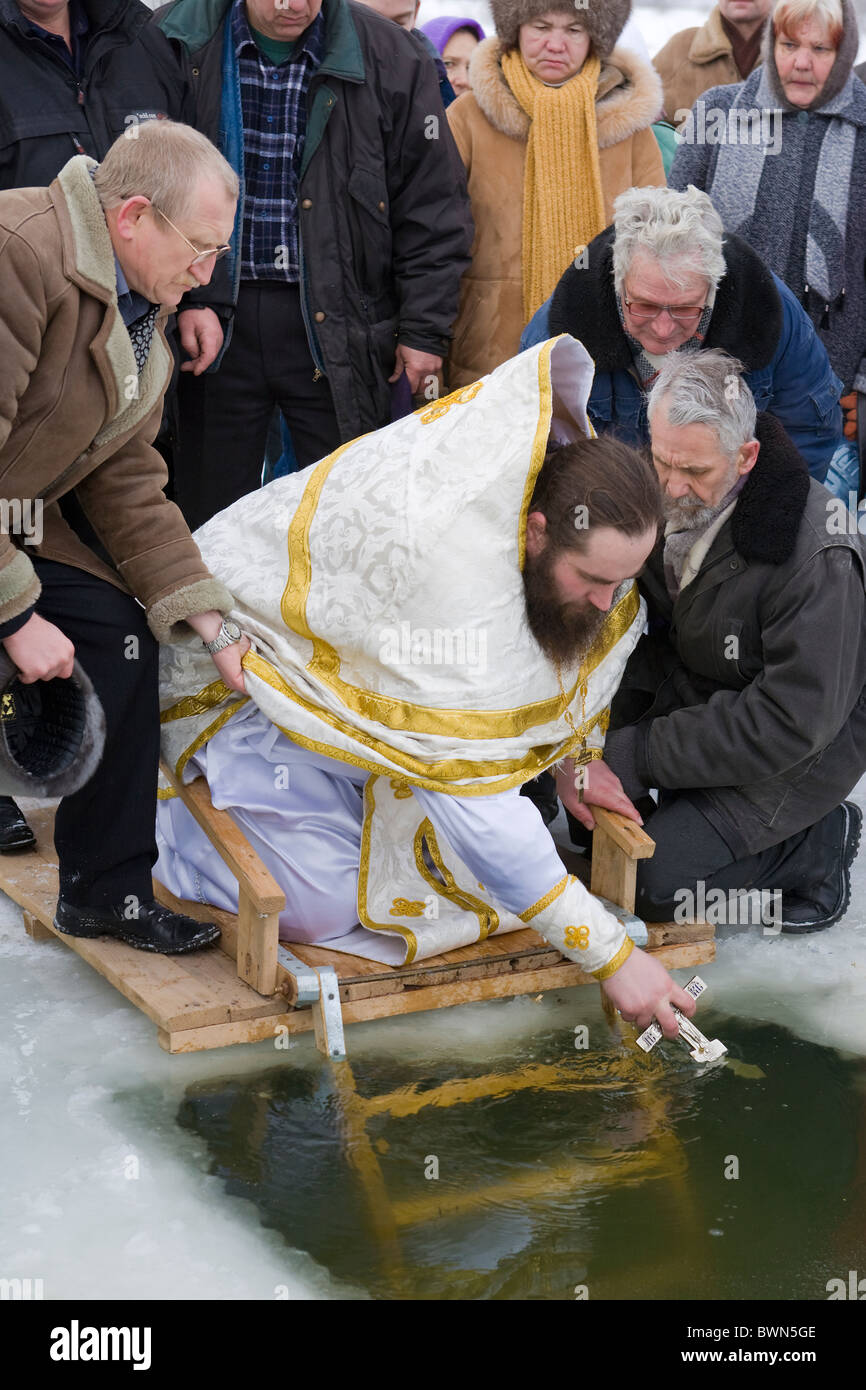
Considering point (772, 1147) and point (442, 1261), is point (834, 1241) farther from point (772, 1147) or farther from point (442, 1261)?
point (442, 1261)

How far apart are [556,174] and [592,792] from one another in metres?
1.83

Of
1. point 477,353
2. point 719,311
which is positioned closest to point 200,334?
point 477,353

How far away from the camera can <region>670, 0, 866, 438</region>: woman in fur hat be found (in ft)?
14.3

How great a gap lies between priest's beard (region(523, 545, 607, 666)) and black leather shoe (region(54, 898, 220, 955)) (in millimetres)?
928

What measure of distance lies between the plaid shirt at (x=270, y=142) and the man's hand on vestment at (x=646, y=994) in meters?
2.15

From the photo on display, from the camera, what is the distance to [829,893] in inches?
151

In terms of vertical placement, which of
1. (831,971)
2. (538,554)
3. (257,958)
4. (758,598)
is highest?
(538,554)

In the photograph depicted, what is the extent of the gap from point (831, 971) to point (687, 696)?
69 centimetres

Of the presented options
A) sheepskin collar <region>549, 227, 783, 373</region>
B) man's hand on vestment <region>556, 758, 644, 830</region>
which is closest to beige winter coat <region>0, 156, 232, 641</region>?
man's hand on vestment <region>556, 758, 644, 830</region>

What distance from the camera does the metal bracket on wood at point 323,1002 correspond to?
3.12 m

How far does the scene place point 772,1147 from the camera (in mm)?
2918

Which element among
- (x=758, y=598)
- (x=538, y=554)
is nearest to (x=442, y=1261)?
(x=538, y=554)

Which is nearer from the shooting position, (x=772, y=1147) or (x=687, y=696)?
(x=772, y=1147)

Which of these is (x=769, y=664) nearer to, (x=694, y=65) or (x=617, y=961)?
(x=617, y=961)
